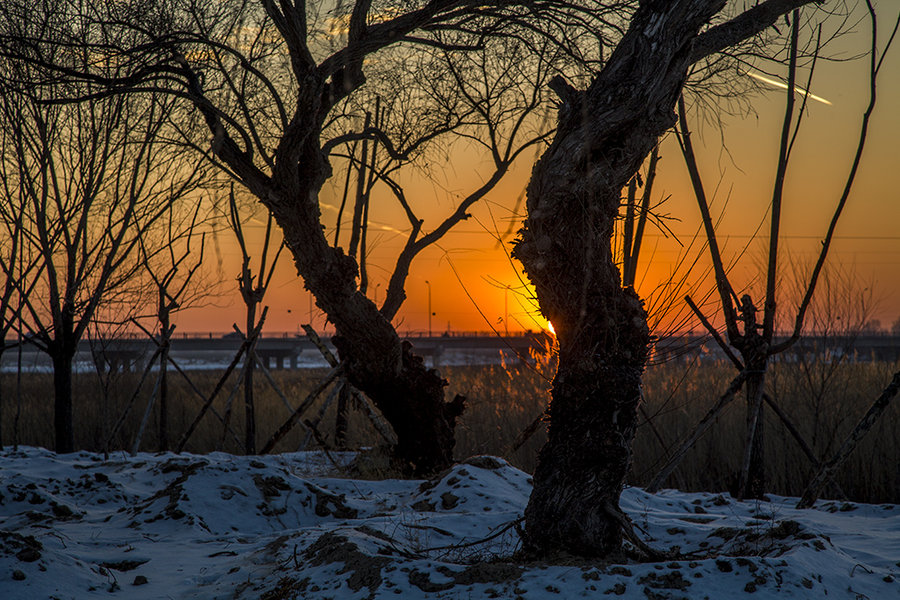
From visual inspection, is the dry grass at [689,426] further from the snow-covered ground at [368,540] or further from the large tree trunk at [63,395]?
the snow-covered ground at [368,540]

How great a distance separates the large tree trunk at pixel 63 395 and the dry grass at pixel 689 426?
42 cm

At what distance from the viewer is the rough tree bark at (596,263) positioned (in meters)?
2.97

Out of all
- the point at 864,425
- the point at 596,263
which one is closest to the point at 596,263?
the point at 596,263

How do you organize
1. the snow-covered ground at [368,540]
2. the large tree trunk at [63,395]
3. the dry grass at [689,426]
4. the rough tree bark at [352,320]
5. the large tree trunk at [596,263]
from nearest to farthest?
1. the snow-covered ground at [368,540]
2. the large tree trunk at [596,263]
3. the rough tree bark at [352,320]
4. the dry grass at [689,426]
5. the large tree trunk at [63,395]

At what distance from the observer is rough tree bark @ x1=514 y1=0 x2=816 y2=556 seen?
2975 mm

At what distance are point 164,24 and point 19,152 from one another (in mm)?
2007

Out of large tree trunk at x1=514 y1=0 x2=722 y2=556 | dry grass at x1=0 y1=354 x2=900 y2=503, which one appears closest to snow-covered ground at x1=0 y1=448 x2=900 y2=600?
large tree trunk at x1=514 y1=0 x2=722 y2=556

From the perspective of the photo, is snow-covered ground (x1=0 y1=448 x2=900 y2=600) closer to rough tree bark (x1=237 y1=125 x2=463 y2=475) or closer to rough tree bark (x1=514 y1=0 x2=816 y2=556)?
rough tree bark (x1=514 y1=0 x2=816 y2=556)

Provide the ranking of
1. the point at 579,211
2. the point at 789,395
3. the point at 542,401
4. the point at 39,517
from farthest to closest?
the point at 542,401 → the point at 789,395 → the point at 39,517 → the point at 579,211

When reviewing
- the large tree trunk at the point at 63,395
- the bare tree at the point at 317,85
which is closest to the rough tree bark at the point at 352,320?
the bare tree at the point at 317,85

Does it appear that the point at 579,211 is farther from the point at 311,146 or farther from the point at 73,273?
the point at 73,273

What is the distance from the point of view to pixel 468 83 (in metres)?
7.84

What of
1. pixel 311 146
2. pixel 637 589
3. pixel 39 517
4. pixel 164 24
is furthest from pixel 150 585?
pixel 164 24

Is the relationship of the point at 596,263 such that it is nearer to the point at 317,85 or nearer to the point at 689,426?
the point at 317,85
